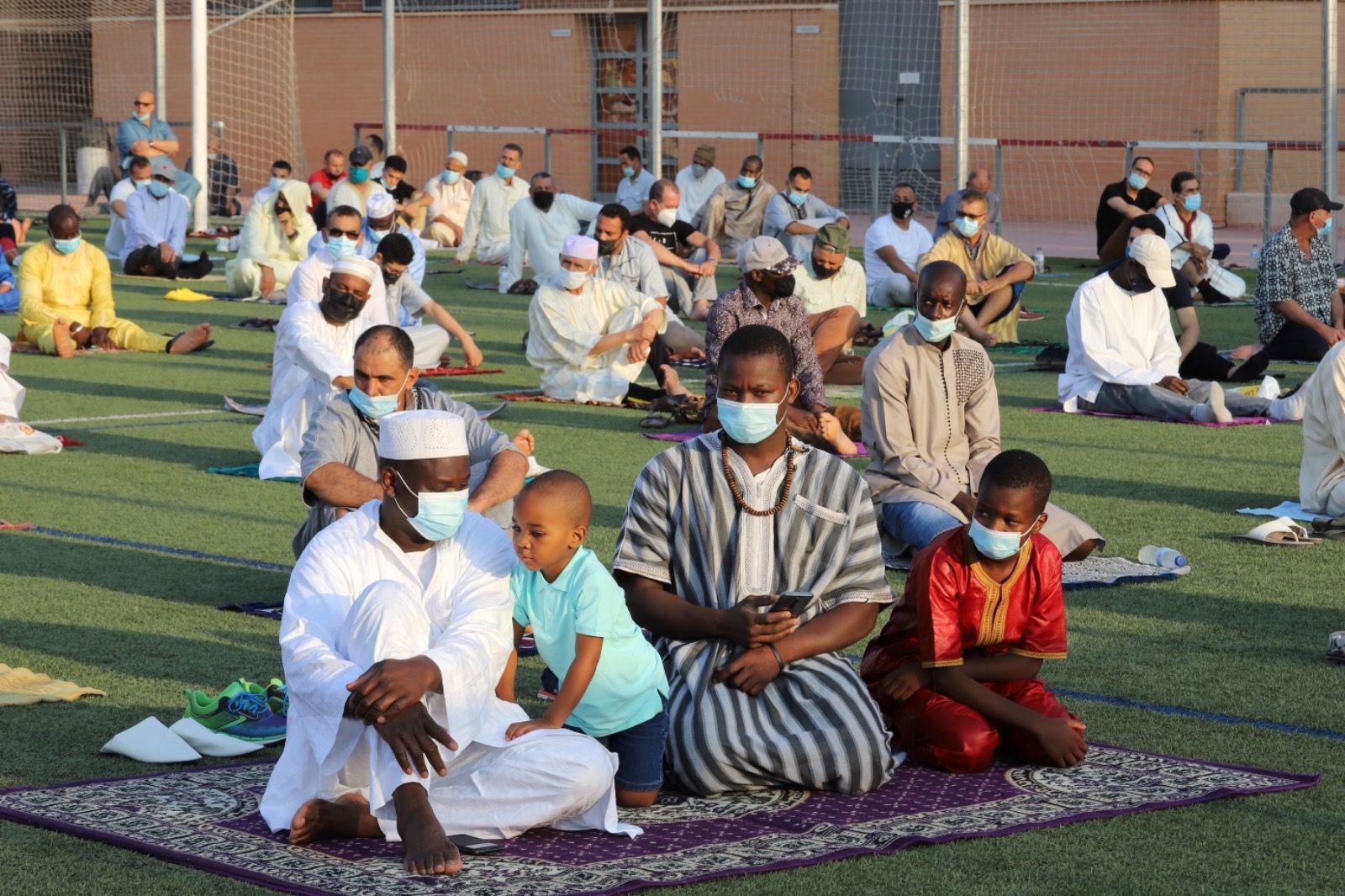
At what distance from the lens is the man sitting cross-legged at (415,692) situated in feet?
13.9

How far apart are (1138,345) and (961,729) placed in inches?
287

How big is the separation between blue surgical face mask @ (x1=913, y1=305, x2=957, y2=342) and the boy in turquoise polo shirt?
9.41 ft

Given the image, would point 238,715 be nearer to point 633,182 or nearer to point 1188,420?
point 1188,420

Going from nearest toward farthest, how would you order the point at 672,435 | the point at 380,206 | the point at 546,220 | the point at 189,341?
the point at 672,435
the point at 189,341
the point at 380,206
the point at 546,220

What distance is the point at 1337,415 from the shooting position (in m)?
8.43

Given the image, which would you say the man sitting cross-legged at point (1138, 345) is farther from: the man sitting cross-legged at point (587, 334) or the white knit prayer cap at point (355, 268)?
the white knit prayer cap at point (355, 268)

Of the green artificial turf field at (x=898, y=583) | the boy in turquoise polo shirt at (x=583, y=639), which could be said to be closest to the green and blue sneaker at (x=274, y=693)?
the green artificial turf field at (x=898, y=583)

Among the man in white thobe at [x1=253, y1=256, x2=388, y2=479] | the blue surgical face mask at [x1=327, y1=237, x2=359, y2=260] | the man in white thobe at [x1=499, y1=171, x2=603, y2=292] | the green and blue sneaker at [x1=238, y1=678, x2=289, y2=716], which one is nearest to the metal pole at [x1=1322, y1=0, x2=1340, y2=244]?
the man in white thobe at [x1=499, y1=171, x2=603, y2=292]

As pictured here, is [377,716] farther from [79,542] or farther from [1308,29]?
[1308,29]

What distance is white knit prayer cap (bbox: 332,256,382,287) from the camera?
922 cm

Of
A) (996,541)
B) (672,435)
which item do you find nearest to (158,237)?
(672,435)

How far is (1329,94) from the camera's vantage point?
16.7m

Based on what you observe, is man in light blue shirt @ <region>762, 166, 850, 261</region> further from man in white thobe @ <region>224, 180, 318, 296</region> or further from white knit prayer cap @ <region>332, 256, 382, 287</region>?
white knit prayer cap @ <region>332, 256, 382, 287</region>

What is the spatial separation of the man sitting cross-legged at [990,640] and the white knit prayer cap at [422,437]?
4.28 feet
